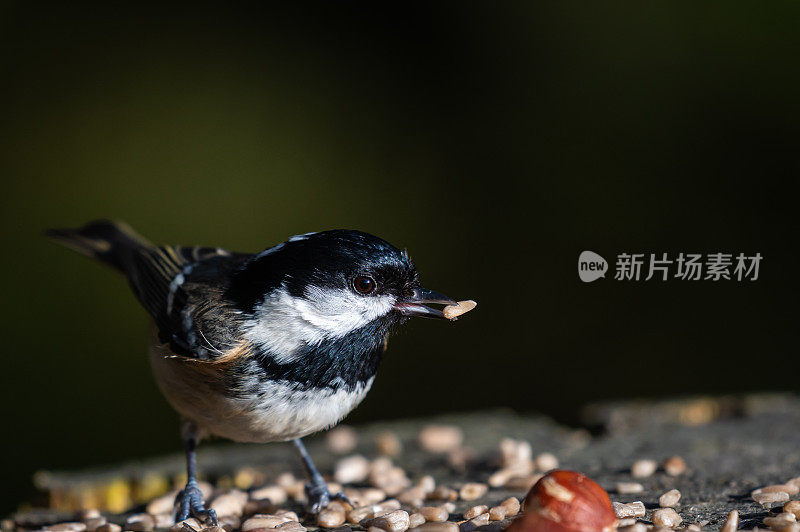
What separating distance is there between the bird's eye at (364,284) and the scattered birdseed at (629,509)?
0.71m

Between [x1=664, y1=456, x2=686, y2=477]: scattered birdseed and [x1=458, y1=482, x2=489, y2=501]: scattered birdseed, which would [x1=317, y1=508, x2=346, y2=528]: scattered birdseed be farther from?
[x1=664, y1=456, x2=686, y2=477]: scattered birdseed

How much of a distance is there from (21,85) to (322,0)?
56.1 inches

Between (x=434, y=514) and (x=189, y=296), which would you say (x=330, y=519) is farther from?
(x=189, y=296)

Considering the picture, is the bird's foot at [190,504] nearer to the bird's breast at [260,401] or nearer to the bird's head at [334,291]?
the bird's breast at [260,401]

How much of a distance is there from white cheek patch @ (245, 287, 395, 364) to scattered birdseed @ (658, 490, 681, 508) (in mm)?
797

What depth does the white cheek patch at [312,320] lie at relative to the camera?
5.82 ft

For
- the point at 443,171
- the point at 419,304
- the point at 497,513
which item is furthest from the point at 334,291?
the point at 443,171

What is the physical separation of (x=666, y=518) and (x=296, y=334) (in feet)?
2.85

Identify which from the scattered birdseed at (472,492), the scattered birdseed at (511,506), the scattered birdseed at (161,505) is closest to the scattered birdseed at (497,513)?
the scattered birdseed at (511,506)

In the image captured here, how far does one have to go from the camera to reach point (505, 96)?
12.3ft

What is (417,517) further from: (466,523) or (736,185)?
(736,185)

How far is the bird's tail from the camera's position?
2.54 m

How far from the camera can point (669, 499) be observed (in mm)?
1833

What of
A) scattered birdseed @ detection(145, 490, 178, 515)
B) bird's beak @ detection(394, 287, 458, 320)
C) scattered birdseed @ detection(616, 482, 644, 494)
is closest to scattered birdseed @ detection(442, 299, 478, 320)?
bird's beak @ detection(394, 287, 458, 320)
